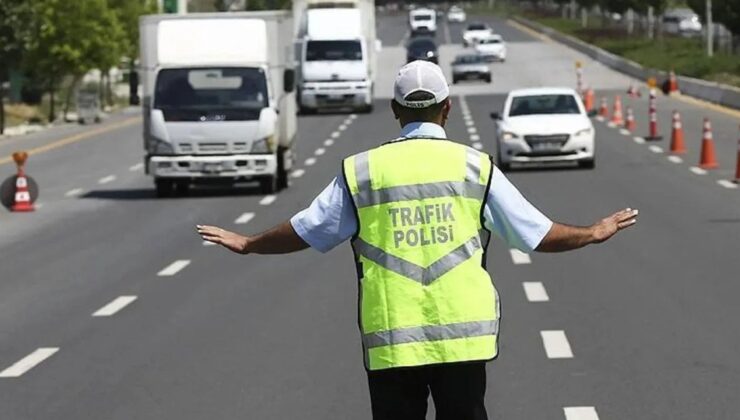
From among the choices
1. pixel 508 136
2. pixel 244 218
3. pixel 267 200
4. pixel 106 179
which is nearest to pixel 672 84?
pixel 508 136

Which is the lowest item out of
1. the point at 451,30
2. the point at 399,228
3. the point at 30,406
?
the point at 451,30

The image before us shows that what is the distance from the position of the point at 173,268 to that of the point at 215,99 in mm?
10529

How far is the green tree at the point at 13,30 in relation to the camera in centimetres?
6294

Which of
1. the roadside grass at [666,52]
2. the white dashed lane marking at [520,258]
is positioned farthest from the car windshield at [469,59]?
the white dashed lane marking at [520,258]

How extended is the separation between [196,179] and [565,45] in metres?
83.5

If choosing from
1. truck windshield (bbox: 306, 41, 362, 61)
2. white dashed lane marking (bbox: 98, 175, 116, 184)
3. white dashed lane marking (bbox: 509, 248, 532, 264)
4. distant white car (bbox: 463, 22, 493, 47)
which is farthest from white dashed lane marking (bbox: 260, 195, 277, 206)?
distant white car (bbox: 463, 22, 493, 47)

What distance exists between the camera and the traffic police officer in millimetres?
5941

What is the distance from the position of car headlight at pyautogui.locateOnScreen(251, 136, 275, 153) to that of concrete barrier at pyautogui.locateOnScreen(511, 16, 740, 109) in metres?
25.8

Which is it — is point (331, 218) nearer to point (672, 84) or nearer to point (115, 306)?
point (115, 306)

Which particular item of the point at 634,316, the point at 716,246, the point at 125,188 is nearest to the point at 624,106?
the point at 125,188

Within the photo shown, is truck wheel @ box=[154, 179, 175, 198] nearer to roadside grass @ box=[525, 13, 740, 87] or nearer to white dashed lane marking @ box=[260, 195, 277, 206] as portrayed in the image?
white dashed lane marking @ box=[260, 195, 277, 206]

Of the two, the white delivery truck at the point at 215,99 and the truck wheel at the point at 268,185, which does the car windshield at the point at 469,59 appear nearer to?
the white delivery truck at the point at 215,99

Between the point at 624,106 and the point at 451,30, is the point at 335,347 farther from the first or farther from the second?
the point at 451,30

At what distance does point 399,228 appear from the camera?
5992 millimetres
